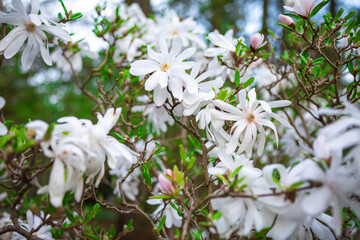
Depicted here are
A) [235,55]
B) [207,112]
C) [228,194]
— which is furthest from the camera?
[235,55]

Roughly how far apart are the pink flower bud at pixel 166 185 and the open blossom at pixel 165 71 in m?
0.33

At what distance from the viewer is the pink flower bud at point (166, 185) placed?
0.93 metres

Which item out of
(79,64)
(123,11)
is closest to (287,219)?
(79,64)

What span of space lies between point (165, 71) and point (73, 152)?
51cm

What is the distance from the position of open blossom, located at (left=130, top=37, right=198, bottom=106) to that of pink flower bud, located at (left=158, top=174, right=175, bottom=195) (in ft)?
1.08

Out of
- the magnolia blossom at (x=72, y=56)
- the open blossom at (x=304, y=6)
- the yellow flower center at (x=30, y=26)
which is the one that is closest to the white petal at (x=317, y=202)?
the open blossom at (x=304, y=6)

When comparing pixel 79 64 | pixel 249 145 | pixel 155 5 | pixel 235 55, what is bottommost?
pixel 155 5

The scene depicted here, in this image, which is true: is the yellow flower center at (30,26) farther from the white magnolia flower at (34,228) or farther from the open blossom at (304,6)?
the open blossom at (304,6)

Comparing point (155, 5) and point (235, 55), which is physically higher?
point (235, 55)

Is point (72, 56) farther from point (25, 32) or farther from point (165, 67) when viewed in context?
point (165, 67)

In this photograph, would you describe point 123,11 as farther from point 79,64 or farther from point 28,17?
point 28,17

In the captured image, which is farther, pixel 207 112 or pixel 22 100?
pixel 22 100

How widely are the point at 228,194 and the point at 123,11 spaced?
215cm

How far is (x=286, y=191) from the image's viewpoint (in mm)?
804
